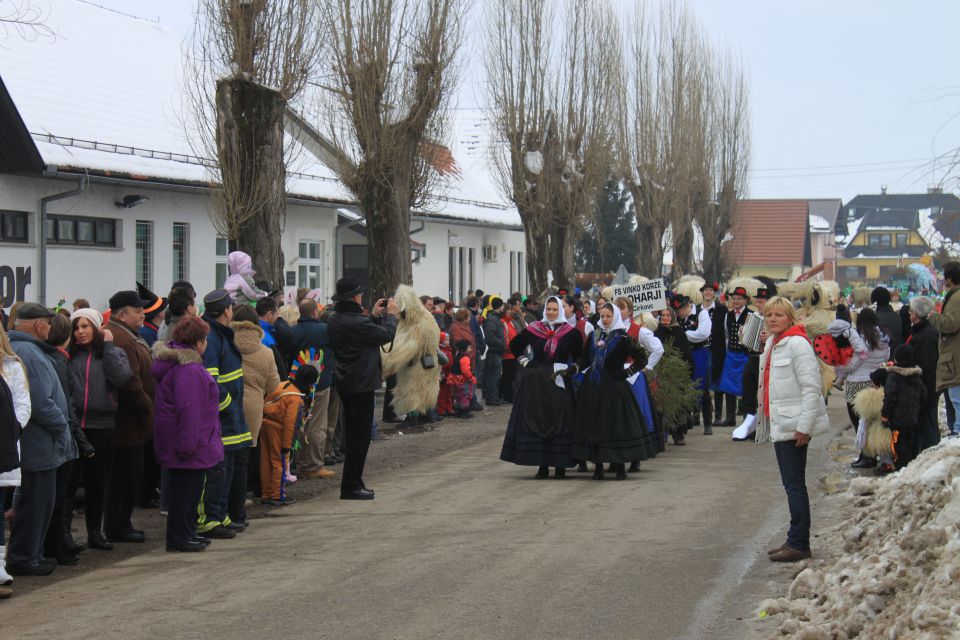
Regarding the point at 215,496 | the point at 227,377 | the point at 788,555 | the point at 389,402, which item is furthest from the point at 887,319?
the point at 215,496

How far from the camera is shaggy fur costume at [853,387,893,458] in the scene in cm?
1299

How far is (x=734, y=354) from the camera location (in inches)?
717

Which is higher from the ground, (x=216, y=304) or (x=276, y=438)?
(x=216, y=304)

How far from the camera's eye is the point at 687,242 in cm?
5156

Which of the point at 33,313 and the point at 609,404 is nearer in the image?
the point at 33,313

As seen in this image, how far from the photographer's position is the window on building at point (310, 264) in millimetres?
30781

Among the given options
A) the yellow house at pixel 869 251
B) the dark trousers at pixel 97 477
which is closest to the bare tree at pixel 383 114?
the dark trousers at pixel 97 477

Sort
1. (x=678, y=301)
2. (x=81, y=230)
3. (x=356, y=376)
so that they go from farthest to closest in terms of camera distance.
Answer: (x=81, y=230) < (x=678, y=301) < (x=356, y=376)

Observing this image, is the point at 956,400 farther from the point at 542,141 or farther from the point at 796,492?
the point at 542,141

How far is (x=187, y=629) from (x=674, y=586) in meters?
3.07

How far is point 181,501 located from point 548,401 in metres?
4.84

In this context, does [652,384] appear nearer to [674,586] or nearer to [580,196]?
[674,586]

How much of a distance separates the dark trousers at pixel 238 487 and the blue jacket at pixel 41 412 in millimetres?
2024

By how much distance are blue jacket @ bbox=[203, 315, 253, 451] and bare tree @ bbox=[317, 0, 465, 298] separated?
13.0 m
